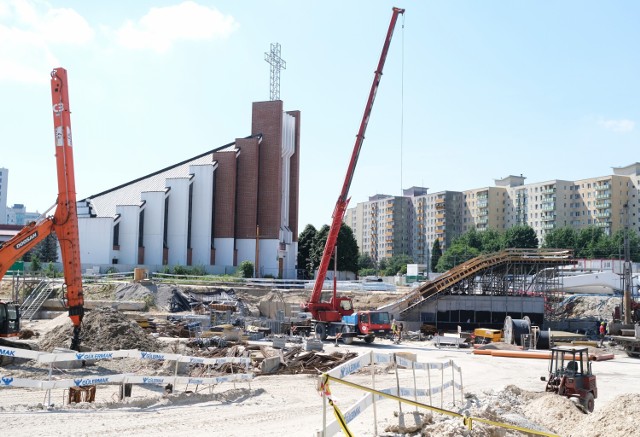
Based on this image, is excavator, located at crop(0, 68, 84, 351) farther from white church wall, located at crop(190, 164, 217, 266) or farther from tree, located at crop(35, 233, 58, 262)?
tree, located at crop(35, 233, 58, 262)

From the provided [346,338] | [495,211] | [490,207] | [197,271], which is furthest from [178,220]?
Result: [495,211]

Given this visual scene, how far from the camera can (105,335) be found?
79.0 feet

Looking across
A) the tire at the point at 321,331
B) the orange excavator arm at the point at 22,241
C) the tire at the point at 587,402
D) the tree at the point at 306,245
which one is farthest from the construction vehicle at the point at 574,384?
the tree at the point at 306,245

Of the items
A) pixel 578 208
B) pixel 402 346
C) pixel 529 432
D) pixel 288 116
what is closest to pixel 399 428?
pixel 529 432

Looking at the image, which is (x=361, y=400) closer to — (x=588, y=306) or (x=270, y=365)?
(x=270, y=365)

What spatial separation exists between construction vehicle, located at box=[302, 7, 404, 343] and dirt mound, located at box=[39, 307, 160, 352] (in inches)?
523

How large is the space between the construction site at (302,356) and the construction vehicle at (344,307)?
89mm

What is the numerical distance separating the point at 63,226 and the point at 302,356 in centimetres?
992

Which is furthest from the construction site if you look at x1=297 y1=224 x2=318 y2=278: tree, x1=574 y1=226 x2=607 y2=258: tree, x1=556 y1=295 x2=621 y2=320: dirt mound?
x1=574 y1=226 x2=607 y2=258: tree

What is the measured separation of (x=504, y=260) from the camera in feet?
157

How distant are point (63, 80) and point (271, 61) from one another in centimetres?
5332

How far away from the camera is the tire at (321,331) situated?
1455 inches

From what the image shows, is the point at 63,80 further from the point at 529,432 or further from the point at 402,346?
the point at 402,346

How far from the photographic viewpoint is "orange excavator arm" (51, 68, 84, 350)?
23531 mm
